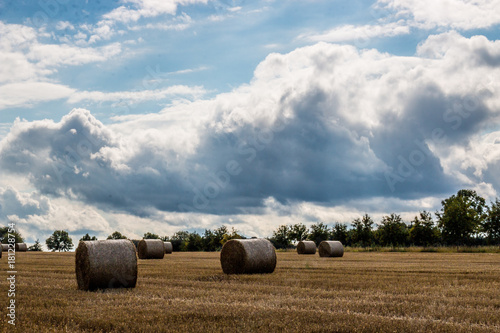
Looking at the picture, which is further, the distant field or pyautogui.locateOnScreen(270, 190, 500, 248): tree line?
pyautogui.locateOnScreen(270, 190, 500, 248): tree line

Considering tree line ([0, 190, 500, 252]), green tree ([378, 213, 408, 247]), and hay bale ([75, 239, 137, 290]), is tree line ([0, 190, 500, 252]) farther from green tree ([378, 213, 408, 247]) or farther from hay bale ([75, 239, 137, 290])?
hay bale ([75, 239, 137, 290])

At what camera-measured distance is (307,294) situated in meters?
12.7

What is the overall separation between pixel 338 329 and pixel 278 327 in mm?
1031

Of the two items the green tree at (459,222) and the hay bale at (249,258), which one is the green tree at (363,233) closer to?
the green tree at (459,222)

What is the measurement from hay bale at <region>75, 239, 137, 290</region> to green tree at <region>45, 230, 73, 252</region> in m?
139

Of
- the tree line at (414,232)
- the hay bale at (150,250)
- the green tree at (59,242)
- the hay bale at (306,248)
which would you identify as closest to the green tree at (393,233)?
the tree line at (414,232)

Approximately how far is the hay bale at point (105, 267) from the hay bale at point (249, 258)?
6.02m

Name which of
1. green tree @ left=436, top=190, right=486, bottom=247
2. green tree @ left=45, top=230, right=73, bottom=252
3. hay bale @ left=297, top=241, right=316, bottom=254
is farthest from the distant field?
green tree @ left=45, top=230, right=73, bottom=252

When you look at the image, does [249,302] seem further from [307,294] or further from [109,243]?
[109,243]

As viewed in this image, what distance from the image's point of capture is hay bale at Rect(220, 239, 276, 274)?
20.1 meters

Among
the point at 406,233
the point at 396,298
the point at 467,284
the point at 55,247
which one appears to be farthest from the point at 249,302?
the point at 55,247

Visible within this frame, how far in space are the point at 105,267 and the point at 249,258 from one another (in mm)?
6877

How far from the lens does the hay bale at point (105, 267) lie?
1447 centimetres

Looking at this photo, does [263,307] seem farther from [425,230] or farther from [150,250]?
[425,230]
